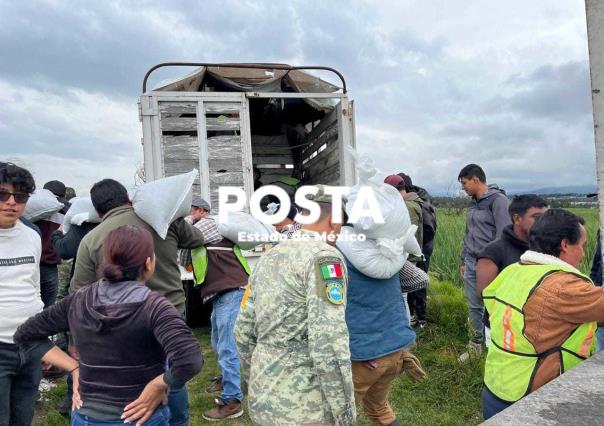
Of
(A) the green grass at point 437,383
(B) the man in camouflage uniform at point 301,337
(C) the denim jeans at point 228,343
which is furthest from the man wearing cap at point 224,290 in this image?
(B) the man in camouflage uniform at point 301,337

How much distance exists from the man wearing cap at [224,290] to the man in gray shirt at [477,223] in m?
1.93

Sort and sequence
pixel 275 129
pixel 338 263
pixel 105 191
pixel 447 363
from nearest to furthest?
pixel 338 263
pixel 105 191
pixel 447 363
pixel 275 129

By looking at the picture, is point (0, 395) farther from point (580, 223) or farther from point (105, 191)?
point (580, 223)

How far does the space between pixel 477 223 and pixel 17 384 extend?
3.35 meters

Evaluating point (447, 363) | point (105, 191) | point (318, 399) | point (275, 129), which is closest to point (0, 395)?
point (105, 191)

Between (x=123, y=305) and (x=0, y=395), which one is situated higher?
(x=123, y=305)

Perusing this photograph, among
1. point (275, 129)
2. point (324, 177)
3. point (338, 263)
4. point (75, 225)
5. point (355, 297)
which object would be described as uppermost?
point (275, 129)

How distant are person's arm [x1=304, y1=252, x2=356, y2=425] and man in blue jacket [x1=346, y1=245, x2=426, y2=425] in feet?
1.99

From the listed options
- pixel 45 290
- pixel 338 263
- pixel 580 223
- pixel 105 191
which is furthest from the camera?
pixel 45 290

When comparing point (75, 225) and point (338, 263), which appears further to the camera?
point (75, 225)

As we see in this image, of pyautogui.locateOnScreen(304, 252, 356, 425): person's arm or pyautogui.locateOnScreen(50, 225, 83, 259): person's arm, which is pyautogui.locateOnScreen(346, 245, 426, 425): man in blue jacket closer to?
pyautogui.locateOnScreen(304, 252, 356, 425): person's arm

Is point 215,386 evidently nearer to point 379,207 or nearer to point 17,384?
point 17,384

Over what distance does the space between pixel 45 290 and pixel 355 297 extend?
2.65 meters

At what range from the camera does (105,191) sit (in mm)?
2449
